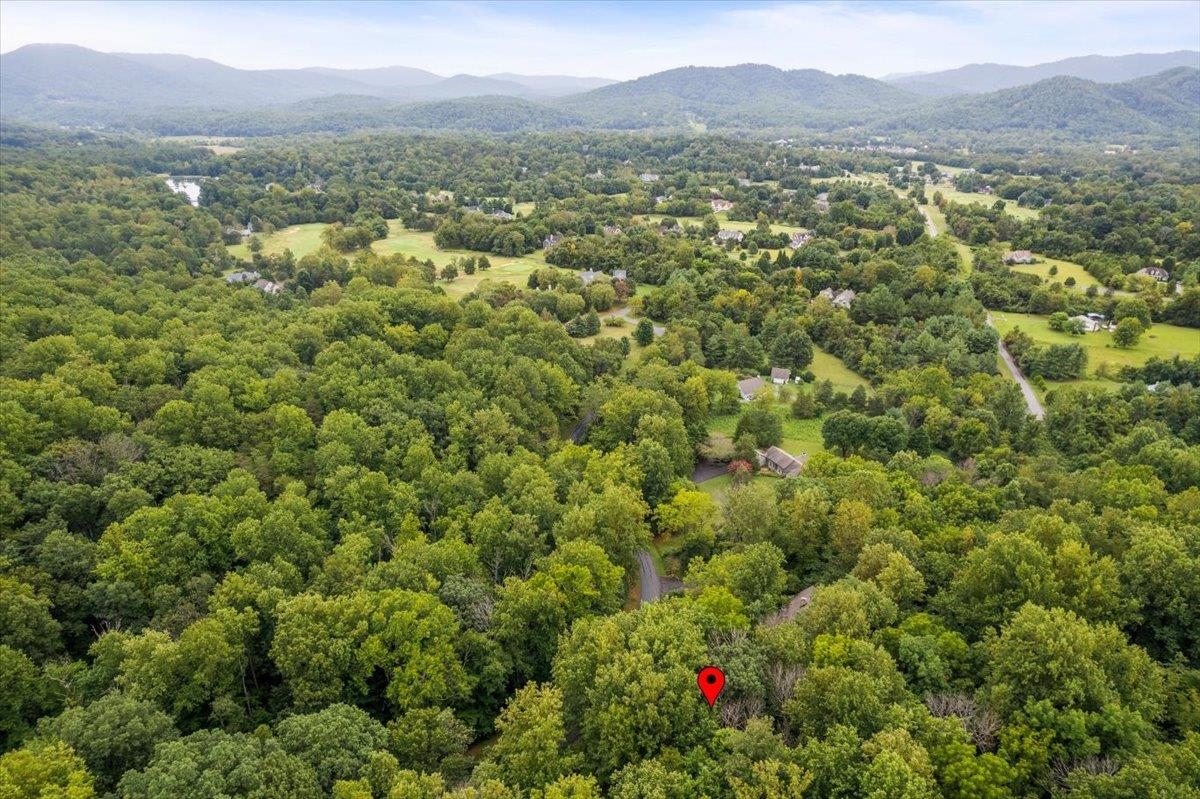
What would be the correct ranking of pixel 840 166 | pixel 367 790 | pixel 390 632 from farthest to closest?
pixel 840 166
pixel 390 632
pixel 367 790

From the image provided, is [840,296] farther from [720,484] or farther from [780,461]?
[720,484]

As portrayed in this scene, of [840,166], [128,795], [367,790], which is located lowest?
[367,790]

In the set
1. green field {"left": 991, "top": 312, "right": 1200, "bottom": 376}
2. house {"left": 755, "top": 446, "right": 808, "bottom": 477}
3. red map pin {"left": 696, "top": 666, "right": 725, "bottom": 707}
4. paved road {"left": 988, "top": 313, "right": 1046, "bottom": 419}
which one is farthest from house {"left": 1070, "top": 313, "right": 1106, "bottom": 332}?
red map pin {"left": 696, "top": 666, "right": 725, "bottom": 707}

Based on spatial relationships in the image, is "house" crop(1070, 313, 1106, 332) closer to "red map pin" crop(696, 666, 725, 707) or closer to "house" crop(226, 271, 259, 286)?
"red map pin" crop(696, 666, 725, 707)

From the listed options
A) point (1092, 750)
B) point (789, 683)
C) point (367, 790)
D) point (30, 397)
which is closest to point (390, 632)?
point (367, 790)

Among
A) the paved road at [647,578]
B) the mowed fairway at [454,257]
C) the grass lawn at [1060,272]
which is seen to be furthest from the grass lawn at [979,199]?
the paved road at [647,578]

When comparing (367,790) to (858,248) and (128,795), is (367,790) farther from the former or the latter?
(858,248)
